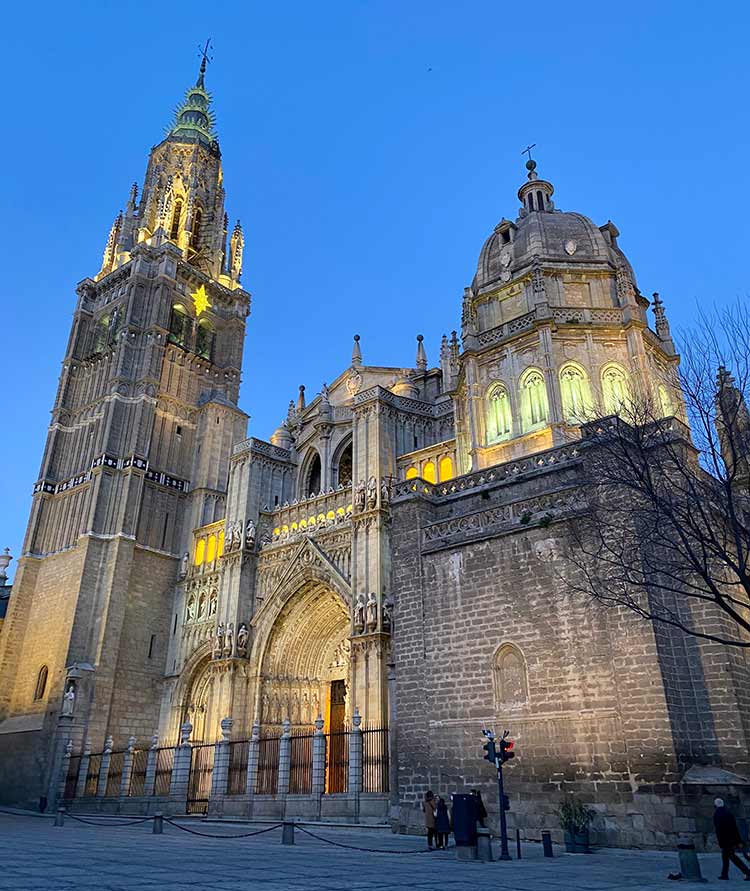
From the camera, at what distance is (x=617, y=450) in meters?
14.4

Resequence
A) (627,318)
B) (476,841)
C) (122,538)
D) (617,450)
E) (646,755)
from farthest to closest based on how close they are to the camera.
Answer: (122,538) < (627,318) < (617,450) < (646,755) < (476,841)

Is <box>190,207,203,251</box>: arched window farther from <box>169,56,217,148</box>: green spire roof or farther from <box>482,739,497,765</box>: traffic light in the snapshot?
<box>482,739,497,765</box>: traffic light

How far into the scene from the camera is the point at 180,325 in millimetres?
41312

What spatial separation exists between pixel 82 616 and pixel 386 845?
70.4 ft

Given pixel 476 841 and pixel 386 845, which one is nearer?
pixel 476 841

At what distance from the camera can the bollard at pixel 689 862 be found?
30.3 feet

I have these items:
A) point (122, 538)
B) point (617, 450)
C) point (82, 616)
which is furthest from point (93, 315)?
point (617, 450)

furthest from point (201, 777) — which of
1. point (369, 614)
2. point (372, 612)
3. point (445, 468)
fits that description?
point (445, 468)

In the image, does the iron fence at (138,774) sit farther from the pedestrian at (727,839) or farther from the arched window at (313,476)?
Answer: the pedestrian at (727,839)

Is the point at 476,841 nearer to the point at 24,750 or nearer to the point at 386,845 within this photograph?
the point at 386,845

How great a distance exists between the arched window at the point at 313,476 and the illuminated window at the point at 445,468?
7.78 metres

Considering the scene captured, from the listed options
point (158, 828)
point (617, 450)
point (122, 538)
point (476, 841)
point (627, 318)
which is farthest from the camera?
point (122, 538)

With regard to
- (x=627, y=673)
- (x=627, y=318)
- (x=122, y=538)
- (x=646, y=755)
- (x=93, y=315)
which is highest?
(x=93, y=315)

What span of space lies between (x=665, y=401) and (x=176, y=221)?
1319 inches
